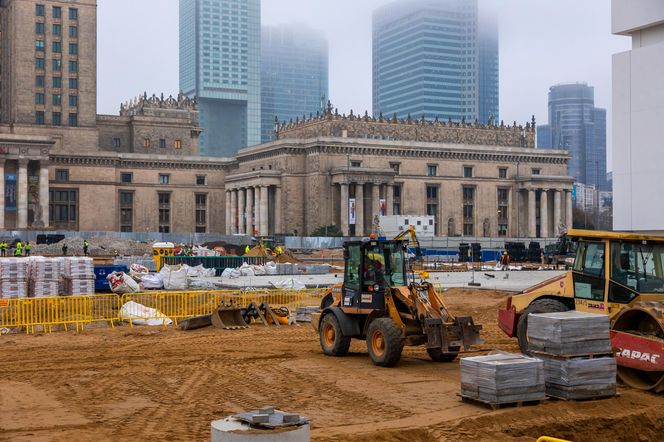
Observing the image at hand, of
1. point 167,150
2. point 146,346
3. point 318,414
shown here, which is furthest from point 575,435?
point 167,150

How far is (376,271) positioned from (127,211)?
88670mm

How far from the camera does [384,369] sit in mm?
18891

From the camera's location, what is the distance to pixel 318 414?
14758mm

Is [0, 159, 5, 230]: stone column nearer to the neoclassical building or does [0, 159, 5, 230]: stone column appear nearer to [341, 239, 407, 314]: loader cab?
the neoclassical building

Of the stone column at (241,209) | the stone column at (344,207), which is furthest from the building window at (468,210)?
the stone column at (241,209)

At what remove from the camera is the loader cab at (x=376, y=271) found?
64.3 ft

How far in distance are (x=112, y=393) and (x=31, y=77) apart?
89.5 m

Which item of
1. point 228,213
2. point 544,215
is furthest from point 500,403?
point 544,215

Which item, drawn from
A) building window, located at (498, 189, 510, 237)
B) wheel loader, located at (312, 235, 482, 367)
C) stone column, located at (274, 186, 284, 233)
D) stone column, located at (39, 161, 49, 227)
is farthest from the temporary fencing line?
building window, located at (498, 189, 510, 237)

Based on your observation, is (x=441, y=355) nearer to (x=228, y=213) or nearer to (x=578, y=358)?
(x=578, y=358)

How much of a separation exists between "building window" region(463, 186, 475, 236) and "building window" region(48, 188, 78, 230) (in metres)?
46.0

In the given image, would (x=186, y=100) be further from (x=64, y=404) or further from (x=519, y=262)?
(x=64, y=404)

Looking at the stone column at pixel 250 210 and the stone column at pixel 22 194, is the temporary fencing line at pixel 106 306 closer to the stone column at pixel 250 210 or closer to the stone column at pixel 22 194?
the stone column at pixel 22 194

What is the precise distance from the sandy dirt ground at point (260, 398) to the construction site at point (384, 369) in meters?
0.04
